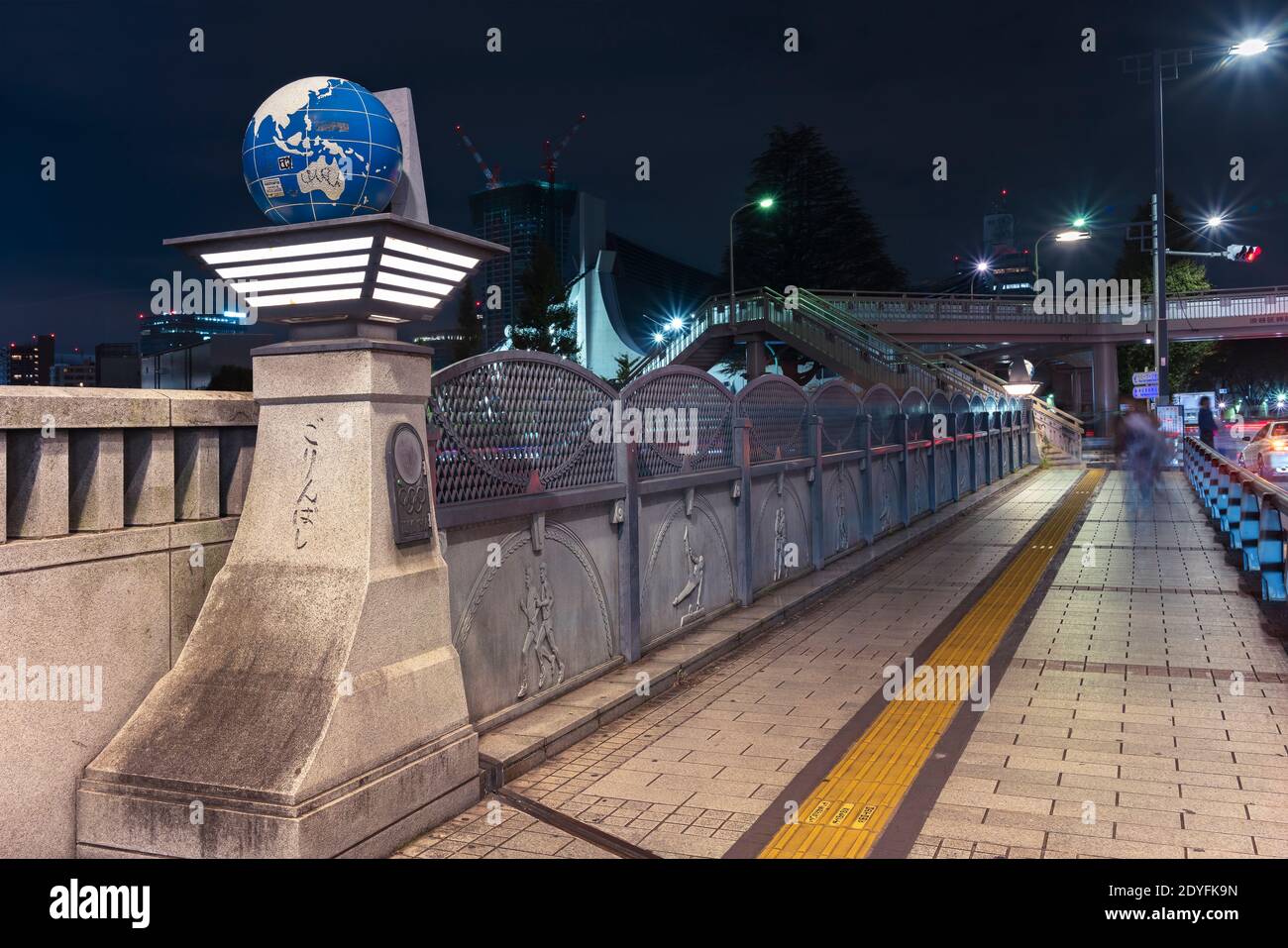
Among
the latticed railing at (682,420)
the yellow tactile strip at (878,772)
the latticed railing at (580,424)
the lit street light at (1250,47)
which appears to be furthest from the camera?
the lit street light at (1250,47)

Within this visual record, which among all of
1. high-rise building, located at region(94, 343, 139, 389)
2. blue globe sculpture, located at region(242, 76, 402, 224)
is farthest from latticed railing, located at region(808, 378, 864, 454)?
high-rise building, located at region(94, 343, 139, 389)

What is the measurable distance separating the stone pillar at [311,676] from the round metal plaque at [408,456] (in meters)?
0.06

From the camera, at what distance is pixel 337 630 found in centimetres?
412

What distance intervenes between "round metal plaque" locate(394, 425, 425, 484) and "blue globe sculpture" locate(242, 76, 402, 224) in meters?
0.93

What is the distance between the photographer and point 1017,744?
5.49 metres

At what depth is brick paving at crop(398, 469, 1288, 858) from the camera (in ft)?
13.9

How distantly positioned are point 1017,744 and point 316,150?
4431 mm

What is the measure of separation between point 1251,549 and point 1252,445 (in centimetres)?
1986

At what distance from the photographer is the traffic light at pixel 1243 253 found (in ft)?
93.0

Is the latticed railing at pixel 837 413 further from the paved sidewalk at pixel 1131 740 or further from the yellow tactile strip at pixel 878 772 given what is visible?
the yellow tactile strip at pixel 878 772

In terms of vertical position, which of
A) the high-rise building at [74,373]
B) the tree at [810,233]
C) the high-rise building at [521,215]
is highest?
the high-rise building at [521,215]

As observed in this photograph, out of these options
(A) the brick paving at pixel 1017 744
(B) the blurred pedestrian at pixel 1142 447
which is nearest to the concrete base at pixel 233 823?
(A) the brick paving at pixel 1017 744

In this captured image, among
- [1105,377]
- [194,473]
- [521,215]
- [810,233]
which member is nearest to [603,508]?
[194,473]
